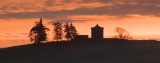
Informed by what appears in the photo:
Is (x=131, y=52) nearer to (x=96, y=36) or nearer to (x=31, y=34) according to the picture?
(x=96, y=36)

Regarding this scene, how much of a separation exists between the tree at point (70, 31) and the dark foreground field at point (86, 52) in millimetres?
10076

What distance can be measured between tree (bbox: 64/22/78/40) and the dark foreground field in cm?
1008

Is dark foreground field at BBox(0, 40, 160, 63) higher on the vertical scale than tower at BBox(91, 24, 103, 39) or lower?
lower

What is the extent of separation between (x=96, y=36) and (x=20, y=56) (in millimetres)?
24531

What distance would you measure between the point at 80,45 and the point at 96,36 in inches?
→ 428

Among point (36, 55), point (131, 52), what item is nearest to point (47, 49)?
point (36, 55)

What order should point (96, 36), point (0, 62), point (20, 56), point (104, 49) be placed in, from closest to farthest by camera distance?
point (0, 62)
point (20, 56)
point (104, 49)
point (96, 36)

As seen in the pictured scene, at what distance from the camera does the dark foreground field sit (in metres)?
59.2

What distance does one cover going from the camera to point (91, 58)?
6031cm

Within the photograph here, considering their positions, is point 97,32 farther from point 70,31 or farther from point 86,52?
point 86,52

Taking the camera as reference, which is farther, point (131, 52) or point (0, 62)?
point (131, 52)

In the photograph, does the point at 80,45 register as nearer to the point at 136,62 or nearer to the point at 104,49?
the point at 104,49

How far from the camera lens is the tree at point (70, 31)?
86.1m

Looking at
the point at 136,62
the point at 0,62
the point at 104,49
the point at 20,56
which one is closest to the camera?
the point at 136,62
